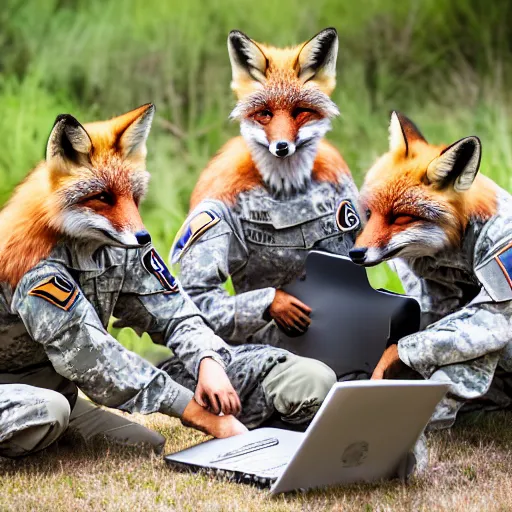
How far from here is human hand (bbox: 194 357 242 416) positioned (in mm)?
3371

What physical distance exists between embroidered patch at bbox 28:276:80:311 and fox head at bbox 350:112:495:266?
1.05 meters

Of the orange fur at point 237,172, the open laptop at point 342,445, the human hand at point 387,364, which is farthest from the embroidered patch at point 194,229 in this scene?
the open laptop at point 342,445

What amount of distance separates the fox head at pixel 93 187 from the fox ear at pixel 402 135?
1040mm

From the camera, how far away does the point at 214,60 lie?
332 inches

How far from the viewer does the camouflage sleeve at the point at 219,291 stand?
401cm

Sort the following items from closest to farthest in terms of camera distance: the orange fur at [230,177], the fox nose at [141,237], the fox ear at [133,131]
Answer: the fox nose at [141,237], the fox ear at [133,131], the orange fur at [230,177]

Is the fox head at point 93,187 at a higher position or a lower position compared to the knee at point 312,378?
higher

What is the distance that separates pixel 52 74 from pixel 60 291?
543 centimetres

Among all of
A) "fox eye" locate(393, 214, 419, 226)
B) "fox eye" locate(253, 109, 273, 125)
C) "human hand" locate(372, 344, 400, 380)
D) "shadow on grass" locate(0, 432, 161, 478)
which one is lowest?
"shadow on grass" locate(0, 432, 161, 478)

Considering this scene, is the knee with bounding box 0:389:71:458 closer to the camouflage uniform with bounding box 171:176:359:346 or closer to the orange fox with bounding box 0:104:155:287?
the orange fox with bounding box 0:104:155:287

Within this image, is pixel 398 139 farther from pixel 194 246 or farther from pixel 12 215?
pixel 12 215

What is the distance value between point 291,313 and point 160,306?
2.11ft

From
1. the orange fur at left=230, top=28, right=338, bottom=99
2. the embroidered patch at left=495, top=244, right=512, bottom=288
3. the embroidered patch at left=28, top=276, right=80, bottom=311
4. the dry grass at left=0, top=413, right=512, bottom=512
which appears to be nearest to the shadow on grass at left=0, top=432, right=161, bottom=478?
the dry grass at left=0, top=413, right=512, bottom=512

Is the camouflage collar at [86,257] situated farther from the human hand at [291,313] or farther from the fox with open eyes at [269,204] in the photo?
the human hand at [291,313]
